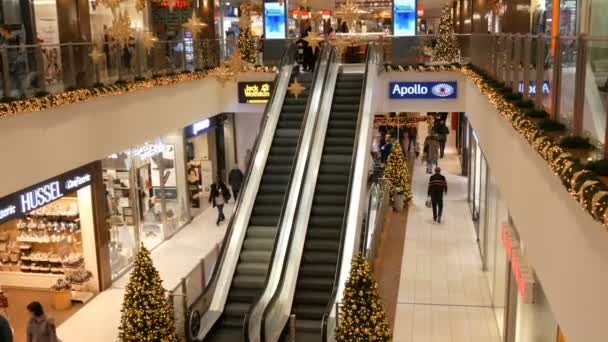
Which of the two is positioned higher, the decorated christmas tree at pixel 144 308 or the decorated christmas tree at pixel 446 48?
the decorated christmas tree at pixel 446 48

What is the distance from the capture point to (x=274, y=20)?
838 inches

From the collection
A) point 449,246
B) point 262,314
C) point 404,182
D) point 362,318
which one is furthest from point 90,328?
point 404,182

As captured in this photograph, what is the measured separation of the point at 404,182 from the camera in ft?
61.1

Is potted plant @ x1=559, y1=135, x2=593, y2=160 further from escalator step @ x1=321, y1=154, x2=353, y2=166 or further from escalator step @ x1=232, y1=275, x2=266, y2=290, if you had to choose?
escalator step @ x1=321, y1=154, x2=353, y2=166

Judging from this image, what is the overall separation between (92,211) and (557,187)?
965 centimetres

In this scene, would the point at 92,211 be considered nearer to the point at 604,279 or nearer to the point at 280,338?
the point at 280,338

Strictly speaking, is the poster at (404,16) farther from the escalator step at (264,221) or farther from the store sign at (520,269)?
the store sign at (520,269)

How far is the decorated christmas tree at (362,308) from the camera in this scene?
855 centimetres

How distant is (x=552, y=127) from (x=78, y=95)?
24.3 ft

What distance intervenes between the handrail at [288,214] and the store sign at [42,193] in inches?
141

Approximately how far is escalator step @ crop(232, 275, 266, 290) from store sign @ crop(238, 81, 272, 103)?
754 cm

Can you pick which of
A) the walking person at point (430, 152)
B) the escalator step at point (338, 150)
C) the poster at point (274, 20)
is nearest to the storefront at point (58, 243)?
the escalator step at point (338, 150)

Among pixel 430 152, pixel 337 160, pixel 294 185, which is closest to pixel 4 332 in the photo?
pixel 294 185

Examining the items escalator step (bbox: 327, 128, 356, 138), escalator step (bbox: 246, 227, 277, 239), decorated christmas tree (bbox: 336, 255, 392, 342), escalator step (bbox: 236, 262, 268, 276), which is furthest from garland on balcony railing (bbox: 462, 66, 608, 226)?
escalator step (bbox: 327, 128, 356, 138)
